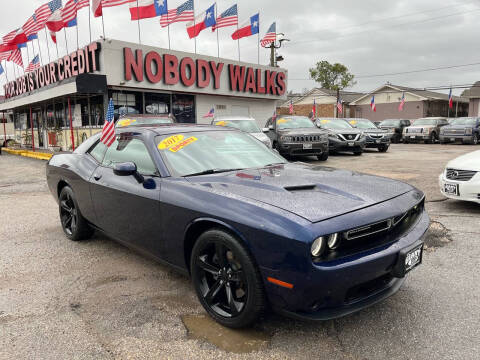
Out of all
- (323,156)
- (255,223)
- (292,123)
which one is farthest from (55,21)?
(255,223)

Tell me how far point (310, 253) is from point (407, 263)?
781mm

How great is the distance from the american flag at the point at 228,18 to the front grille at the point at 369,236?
18.7 metres

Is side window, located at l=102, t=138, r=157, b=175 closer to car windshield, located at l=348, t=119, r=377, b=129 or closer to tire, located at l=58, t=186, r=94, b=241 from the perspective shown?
tire, located at l=58, t=186, r=94, b=241

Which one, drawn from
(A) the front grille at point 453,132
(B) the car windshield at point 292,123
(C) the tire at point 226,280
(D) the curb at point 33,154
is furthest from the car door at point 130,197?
(A) the front grille at point 453,132

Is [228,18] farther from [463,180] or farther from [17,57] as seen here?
[463,180]

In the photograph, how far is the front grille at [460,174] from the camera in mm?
5254

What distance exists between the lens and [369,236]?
90.9 inches

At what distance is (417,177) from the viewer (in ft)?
28.5

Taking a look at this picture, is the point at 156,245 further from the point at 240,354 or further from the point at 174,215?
the point at 240,354

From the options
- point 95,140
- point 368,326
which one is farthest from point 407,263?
point 95,140

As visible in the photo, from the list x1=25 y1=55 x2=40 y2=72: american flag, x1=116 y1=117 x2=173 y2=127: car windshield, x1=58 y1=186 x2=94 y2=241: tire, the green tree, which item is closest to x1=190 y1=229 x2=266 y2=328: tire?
x1=58 y1=186 x2=94 y2=241: tire

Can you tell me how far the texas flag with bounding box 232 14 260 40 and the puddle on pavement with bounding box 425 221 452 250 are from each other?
59.1 ft

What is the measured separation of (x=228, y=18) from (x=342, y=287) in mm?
19398

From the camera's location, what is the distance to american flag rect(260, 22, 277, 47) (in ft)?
69.4
